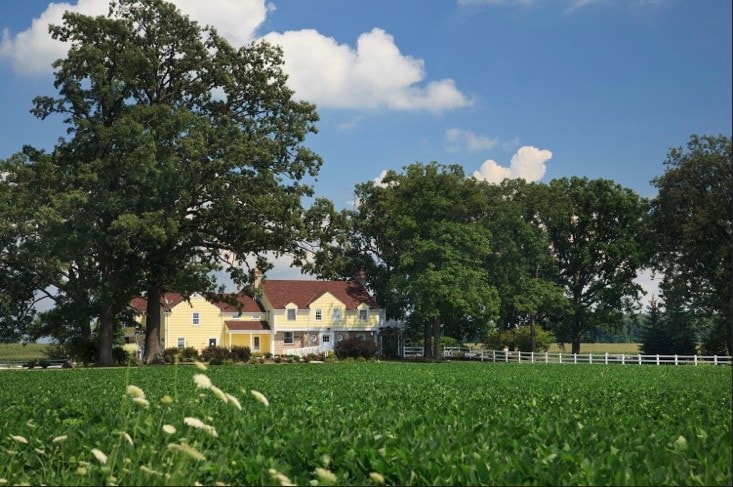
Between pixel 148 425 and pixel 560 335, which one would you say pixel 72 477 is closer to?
pixel 148 425

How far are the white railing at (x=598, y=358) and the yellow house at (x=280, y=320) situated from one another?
1300 centimetres

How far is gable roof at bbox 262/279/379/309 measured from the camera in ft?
231

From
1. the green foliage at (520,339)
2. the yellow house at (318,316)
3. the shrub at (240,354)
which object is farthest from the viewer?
the yellow house at (318,316)

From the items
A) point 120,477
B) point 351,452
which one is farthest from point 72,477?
point 351,452

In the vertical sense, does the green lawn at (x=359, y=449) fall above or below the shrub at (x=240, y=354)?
above

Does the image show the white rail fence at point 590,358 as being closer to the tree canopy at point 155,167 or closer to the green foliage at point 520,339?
the green foliage at point 520,339

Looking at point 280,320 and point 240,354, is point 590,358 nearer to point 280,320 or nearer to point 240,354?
point 240,354

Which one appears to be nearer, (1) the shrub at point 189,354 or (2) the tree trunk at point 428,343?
(1) the shrub at point 189,354

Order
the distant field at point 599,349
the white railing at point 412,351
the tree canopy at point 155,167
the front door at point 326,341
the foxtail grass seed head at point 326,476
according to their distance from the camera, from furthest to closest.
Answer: the distant field at point 599,349
the white railing at point 412,351
the front door at point 326,341
the tree canopy at point 155,167
the foxtail grass seed head at point 326,476

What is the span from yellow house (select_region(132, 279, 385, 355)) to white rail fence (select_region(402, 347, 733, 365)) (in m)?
9.59

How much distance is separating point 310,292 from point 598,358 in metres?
27.1

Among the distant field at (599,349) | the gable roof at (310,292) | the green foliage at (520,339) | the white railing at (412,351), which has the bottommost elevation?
the distant field at (599,349)

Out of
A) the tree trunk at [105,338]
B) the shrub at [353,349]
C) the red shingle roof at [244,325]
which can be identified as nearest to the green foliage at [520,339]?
the shrub at [353,349]

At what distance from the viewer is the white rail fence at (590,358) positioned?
178 feet
